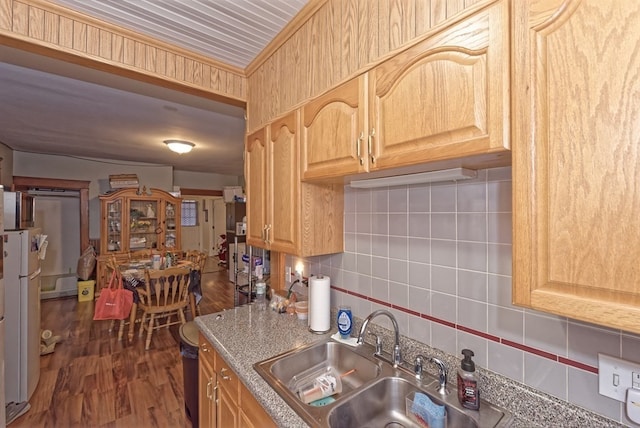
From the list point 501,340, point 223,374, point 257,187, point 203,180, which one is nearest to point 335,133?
point 257,187

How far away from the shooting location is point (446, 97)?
79 cm

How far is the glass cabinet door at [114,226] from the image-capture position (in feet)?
15.9

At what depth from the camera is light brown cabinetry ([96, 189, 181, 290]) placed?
477 cm

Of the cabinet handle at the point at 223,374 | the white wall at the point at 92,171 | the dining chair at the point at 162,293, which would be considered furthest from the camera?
the white wall at the point at 92,171

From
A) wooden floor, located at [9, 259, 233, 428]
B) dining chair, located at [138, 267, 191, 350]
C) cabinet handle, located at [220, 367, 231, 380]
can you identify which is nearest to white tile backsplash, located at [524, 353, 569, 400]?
cabinet handle, located at [220, 367, 231, 380]

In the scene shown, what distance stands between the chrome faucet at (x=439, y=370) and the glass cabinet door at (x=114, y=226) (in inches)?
208

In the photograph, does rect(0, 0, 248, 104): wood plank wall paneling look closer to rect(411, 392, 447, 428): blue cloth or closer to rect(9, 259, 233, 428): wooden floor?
rect(411, 392, 447, 428): blue cloth

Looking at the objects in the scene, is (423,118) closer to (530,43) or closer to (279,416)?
(530,43)

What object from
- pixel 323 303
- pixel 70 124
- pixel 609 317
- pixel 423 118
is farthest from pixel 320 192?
pixel 70 124

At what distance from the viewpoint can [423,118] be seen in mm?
847

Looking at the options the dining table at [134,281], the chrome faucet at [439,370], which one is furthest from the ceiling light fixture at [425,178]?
the dining table at [134,281]

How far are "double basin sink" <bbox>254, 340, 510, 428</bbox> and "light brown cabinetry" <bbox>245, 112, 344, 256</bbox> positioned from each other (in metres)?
0.47

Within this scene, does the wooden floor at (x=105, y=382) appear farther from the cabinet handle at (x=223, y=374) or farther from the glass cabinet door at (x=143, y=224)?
the glass cabinet door at (x=143, y=224)

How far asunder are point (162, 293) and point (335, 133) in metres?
3.16
